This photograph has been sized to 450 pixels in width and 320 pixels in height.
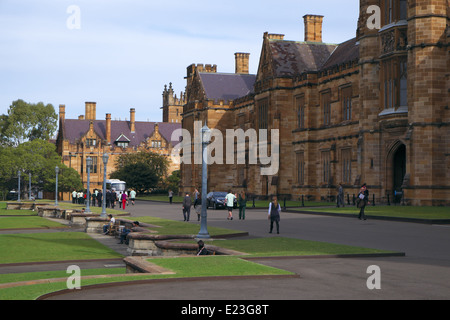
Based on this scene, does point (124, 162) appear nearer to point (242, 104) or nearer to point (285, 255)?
point (242, 104)

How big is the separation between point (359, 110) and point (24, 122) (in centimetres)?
6841

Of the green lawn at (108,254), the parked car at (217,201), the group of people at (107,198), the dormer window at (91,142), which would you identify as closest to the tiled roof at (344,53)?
the parked car at (217,201)

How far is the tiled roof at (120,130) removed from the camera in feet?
410

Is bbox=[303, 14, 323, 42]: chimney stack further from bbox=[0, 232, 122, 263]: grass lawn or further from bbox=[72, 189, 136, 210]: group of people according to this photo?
bbox=[0, 232, 122, 263]: grass lawn

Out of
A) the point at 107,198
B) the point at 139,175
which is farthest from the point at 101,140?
the point at 107,198

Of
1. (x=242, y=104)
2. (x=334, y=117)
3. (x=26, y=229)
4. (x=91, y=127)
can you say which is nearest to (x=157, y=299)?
(x=26, y=229)

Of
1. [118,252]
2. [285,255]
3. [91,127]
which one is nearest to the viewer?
[285,255]

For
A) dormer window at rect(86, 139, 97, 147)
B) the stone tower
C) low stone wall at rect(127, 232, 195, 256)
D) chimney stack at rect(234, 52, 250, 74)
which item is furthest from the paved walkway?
the stone tower

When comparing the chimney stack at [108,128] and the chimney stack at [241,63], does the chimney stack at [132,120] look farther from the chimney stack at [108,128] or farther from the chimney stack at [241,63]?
the chimney stack at [241,63]

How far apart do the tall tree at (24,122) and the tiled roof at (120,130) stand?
14117 millimetres

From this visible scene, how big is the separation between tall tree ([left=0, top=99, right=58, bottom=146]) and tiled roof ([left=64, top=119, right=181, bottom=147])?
14117 mm

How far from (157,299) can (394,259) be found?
28.0ft

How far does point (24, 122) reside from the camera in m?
106
